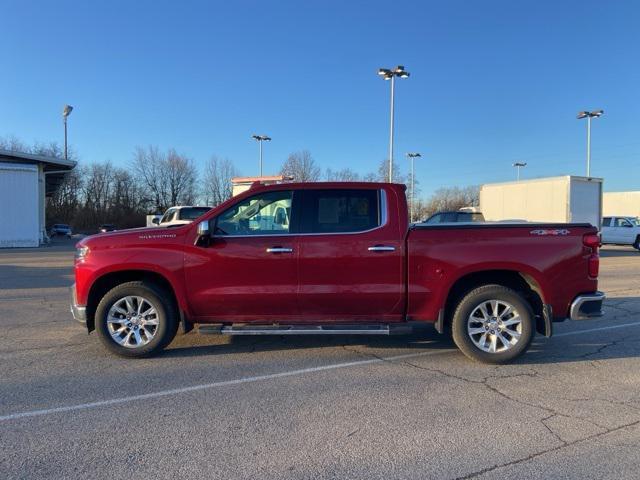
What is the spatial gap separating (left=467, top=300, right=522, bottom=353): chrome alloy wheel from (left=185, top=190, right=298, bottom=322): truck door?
2.03 m

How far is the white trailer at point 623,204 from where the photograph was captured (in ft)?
184

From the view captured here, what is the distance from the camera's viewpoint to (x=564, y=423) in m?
3.98

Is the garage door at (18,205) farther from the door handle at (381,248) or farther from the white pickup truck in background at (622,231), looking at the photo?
the white pickup truck in background at (622,231)

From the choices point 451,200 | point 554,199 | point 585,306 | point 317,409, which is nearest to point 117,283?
point 317,409

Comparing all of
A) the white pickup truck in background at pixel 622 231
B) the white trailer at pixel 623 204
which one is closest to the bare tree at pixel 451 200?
the white trailer at pixel 623 204

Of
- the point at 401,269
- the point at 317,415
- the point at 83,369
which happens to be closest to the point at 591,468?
the point at 317,415

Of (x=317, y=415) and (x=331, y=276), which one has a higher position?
(x=331, y=276)

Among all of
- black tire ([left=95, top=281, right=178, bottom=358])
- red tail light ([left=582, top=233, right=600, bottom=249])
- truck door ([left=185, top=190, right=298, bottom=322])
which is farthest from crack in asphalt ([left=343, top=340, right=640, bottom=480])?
black tire ([left=95, top=281, right=178, bottom=358])

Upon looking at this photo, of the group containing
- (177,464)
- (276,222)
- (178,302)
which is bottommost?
(177,464)

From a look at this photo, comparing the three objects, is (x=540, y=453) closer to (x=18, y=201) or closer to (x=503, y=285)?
(x=503, y=285)

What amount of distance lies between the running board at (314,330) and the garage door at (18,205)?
26409 millimetres

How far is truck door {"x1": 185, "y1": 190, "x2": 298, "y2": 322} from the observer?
17.9 feet

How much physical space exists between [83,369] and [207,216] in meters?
2.10

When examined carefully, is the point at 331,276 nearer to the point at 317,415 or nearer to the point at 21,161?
the point at 317,415
